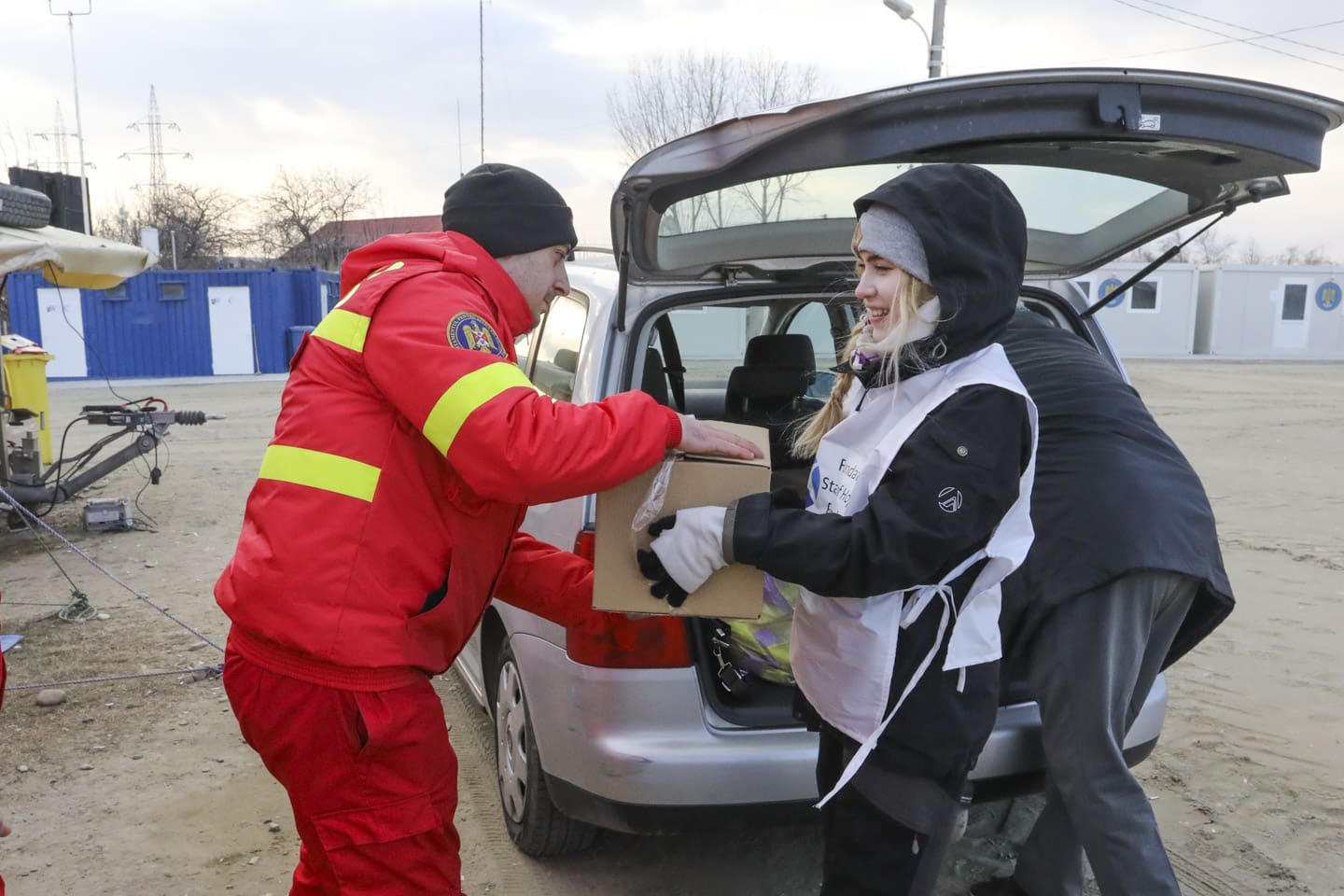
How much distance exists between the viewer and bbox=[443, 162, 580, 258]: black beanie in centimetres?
202

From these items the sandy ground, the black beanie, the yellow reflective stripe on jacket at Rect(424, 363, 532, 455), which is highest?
the black beanie

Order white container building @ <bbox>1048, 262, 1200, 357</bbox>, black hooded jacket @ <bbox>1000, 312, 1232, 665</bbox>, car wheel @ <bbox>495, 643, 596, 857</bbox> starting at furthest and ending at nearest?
white container building @ <bbox>1048, 262, 1200, 357</bbox> → car wheel @ <bbox>495, 643, 596, 857</bbox> → black hooded jacket @ <bbox>1000, 312, 1232, 665</bbox>

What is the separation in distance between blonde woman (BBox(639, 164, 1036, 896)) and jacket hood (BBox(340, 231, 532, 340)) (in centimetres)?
53

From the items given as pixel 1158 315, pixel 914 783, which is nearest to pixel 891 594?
pixel 914 783

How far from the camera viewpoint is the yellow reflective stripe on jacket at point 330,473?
1.82 metres

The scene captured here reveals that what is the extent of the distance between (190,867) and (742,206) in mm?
2493

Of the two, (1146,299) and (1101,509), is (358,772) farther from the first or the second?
(1146,299)

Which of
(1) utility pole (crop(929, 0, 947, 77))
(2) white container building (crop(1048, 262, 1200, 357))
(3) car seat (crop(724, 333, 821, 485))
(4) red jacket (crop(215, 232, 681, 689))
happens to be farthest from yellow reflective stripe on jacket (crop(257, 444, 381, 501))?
(2) white container building (crop(1048, 262, 1200, 357))

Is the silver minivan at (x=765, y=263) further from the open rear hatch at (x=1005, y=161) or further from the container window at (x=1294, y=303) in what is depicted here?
the container window at (x=1294, y=303)

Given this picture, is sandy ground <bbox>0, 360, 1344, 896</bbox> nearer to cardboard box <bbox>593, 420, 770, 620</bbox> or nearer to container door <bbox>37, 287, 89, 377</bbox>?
cardboard box <bbox>593, 420, 770, 620</bbox>

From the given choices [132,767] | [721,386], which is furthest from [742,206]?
[132,767]

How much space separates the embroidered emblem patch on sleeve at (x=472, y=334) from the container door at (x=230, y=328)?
22.8 meters

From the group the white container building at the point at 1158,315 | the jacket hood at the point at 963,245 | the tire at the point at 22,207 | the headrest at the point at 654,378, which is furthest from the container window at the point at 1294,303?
the jacket hood at the point at 963,245

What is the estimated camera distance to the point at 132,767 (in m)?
3.82
